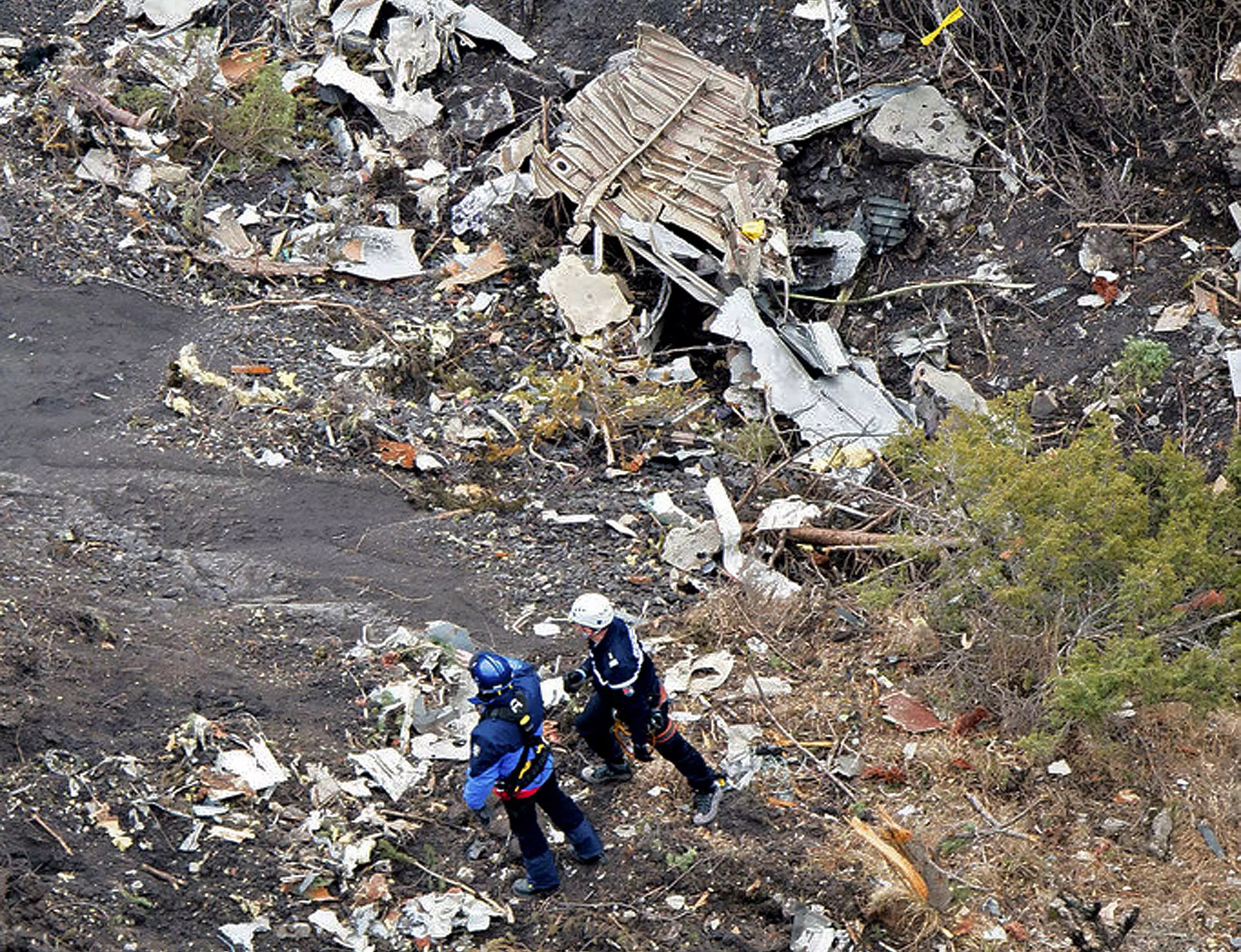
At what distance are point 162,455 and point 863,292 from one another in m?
5.19

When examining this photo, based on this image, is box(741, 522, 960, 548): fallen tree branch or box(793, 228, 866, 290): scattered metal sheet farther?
box(793, 228, 866, 290): scattered metal sheet

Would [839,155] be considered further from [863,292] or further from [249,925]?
[249,925]

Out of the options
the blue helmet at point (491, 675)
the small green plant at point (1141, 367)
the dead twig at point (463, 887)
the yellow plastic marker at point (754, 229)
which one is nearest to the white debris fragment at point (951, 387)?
the small green plant at point (1141, 367)

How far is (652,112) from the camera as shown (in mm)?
10438

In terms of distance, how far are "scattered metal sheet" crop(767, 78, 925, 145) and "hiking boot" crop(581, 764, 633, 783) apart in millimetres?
6046

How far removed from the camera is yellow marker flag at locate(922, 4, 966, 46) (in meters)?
10.3

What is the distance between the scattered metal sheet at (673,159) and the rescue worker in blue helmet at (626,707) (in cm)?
461

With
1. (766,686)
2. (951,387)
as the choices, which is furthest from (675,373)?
(766,686)

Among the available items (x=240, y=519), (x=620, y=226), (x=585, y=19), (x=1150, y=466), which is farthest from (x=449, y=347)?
(x=1150, y=466)

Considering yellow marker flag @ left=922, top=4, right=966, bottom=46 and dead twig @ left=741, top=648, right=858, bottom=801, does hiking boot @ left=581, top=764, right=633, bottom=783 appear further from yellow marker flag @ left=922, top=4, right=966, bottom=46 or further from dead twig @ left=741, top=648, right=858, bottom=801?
yellow marker flag @ left=922, top=4, right=966, bottom=46

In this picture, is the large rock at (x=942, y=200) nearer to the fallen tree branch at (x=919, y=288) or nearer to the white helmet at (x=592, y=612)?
the fallen tree branch at (x=919, y=288)

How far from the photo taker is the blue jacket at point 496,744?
5121mm

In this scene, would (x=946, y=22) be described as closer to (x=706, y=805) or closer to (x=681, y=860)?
(x=706, y=805)

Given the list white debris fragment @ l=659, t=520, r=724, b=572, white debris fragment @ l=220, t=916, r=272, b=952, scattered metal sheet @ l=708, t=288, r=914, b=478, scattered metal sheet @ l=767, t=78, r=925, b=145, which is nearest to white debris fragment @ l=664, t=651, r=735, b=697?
white debris fragment @ l=659, t=520, r=724, b=572
